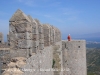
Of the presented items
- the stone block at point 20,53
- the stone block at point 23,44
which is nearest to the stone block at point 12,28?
the stone block at point 23,44

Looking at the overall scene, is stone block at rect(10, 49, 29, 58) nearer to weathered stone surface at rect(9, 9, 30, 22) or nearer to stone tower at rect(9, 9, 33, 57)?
stone tower at rect(9, 9, 33, 57)

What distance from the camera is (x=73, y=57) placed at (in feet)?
42.7

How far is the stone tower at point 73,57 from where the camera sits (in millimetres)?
13003

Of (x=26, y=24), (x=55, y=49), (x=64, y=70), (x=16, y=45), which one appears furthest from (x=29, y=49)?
(x=64, y=70)

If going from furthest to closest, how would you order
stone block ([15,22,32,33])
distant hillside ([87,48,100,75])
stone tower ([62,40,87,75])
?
distant hillside ([87,48,100,75]), stone tower ([62,40,87,75]), stone block ([15,22,32,33])

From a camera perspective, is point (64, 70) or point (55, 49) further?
point (64, 70)

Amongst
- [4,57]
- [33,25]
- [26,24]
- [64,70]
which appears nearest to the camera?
[26,24]

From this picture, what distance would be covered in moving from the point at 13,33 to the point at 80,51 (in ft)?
28.0

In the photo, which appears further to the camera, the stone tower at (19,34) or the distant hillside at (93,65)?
the distant hillside at (93,65)

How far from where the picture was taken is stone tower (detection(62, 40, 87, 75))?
1300cm

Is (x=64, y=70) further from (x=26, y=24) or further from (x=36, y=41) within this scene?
(x=26, y=24)

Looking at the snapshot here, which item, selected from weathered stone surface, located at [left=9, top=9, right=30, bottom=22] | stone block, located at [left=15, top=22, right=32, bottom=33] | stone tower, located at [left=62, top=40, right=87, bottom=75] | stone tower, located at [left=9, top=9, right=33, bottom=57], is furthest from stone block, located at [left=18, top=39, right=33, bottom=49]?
stone tower, located at [left=62, top=40, right=87, bottom=75]

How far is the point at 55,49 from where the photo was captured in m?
10.8

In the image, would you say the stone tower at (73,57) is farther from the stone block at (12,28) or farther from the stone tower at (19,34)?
the stone block at (12,28)
